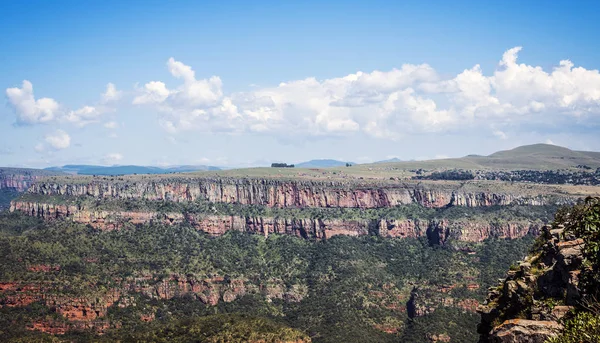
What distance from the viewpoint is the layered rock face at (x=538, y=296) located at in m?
53.7

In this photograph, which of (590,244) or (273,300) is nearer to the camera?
(590,244)

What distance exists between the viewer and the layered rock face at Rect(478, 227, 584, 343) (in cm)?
5369

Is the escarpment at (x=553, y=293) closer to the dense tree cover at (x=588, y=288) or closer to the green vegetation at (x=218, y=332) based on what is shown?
the dense tree cover at (x=588, y=288)

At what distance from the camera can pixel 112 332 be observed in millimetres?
150875

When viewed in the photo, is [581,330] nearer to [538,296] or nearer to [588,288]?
[588,288]

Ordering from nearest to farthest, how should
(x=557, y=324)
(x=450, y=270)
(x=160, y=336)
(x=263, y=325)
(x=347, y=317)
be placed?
(x=557, y=324) < (x=160, y=336) < (x=263, y=325) < (x=347, y=317) < (x=450, y=270)

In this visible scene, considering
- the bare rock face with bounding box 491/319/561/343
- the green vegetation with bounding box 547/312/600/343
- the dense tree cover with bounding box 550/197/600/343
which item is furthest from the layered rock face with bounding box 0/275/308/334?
the green vegetation with bounding box 547/312/600/343

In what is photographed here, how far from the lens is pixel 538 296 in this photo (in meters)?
61.4

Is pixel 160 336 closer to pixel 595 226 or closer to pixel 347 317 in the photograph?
pixel 347 317

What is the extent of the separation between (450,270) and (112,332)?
3977 inches

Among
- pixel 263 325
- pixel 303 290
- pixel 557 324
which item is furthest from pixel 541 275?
pixel 303 290

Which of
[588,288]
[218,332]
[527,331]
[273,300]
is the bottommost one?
[273,300]

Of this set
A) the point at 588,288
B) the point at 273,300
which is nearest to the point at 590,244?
the point at 588,288

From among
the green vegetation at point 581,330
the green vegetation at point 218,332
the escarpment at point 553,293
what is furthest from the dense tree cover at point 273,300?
the green vegetation at point 581,330
